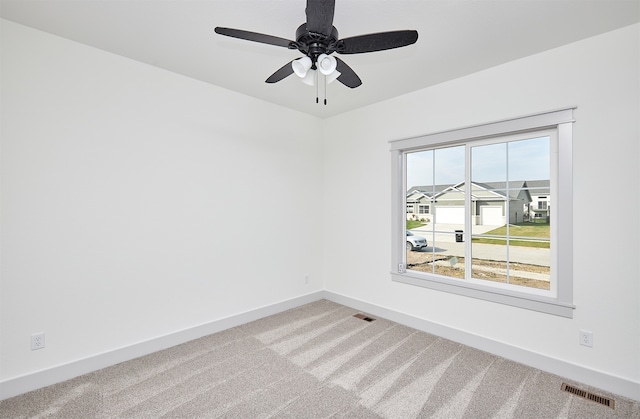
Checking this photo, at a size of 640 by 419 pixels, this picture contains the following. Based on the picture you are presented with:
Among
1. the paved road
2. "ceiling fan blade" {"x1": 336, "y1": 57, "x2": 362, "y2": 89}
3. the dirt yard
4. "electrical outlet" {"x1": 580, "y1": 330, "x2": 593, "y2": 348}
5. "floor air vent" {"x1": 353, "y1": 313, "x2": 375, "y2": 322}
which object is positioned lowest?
"floor air vent" {"x1": 353, "y1": 313, "x2": 375, "y2": 322}

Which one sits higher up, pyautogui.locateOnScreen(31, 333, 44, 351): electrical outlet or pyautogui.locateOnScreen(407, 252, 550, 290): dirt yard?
pyautogui.locateOnScreen(407, 252, 550, 290): dirt yard

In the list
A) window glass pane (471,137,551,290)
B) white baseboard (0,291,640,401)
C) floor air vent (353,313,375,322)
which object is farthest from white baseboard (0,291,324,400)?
window glass pane (471,137,551,290)

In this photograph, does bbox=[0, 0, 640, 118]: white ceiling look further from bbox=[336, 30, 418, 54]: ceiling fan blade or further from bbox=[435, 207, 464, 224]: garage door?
bbox=[435, 207, 464, 224]: garage door

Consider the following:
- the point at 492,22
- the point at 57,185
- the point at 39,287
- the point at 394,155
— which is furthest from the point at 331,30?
the point at 39,287

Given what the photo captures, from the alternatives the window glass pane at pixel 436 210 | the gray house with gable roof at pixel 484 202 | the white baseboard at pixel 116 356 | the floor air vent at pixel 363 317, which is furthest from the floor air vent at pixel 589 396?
the white baseboard at pixel 116 356

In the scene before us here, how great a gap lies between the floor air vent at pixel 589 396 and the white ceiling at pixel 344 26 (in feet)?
8.92

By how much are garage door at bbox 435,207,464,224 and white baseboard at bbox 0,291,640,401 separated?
1.13m

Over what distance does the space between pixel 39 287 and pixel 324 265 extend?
3.13 metres

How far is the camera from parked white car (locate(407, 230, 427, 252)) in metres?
3.56

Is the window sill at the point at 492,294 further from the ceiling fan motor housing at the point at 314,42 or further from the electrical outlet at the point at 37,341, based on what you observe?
the electrical outlet at the point at 37,341

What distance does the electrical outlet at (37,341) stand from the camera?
2252 mm

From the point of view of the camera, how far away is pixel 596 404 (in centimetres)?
209

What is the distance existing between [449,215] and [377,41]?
223cm

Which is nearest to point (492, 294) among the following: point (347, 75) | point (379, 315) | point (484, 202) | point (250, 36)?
point (484, 202)
